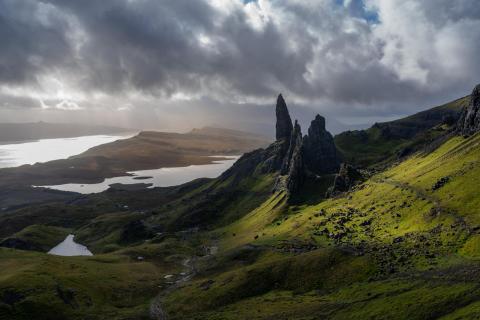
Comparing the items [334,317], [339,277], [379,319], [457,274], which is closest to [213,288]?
[339,277]

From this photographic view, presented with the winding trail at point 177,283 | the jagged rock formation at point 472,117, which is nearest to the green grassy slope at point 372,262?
the winding trail at point 177,283

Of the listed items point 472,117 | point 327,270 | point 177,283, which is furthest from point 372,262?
point 472,117

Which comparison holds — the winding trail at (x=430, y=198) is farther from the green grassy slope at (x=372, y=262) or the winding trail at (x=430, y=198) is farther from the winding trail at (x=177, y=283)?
the winding trail at (x=177, y=283)

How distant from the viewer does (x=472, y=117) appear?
584ft

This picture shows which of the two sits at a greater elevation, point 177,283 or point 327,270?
point 327,270

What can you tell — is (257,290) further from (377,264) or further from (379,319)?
(379,319)

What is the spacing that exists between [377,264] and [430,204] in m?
37.7

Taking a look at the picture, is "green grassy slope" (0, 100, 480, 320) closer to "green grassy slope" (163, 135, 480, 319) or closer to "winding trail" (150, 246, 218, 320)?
"green grassy slope" (163, 135, 480, 319)

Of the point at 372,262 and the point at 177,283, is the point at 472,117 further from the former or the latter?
the point at 177,283

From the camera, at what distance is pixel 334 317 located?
79312 mm

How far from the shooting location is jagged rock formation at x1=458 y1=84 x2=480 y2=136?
17275 cm

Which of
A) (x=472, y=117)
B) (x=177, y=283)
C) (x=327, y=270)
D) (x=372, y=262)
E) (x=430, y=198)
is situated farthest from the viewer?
(x=472, y=117)

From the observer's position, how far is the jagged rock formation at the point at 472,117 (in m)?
173

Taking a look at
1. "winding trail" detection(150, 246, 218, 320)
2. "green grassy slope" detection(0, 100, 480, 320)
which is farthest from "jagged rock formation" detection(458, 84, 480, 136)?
"winding trail" detection(150, 246, 218, 320)
